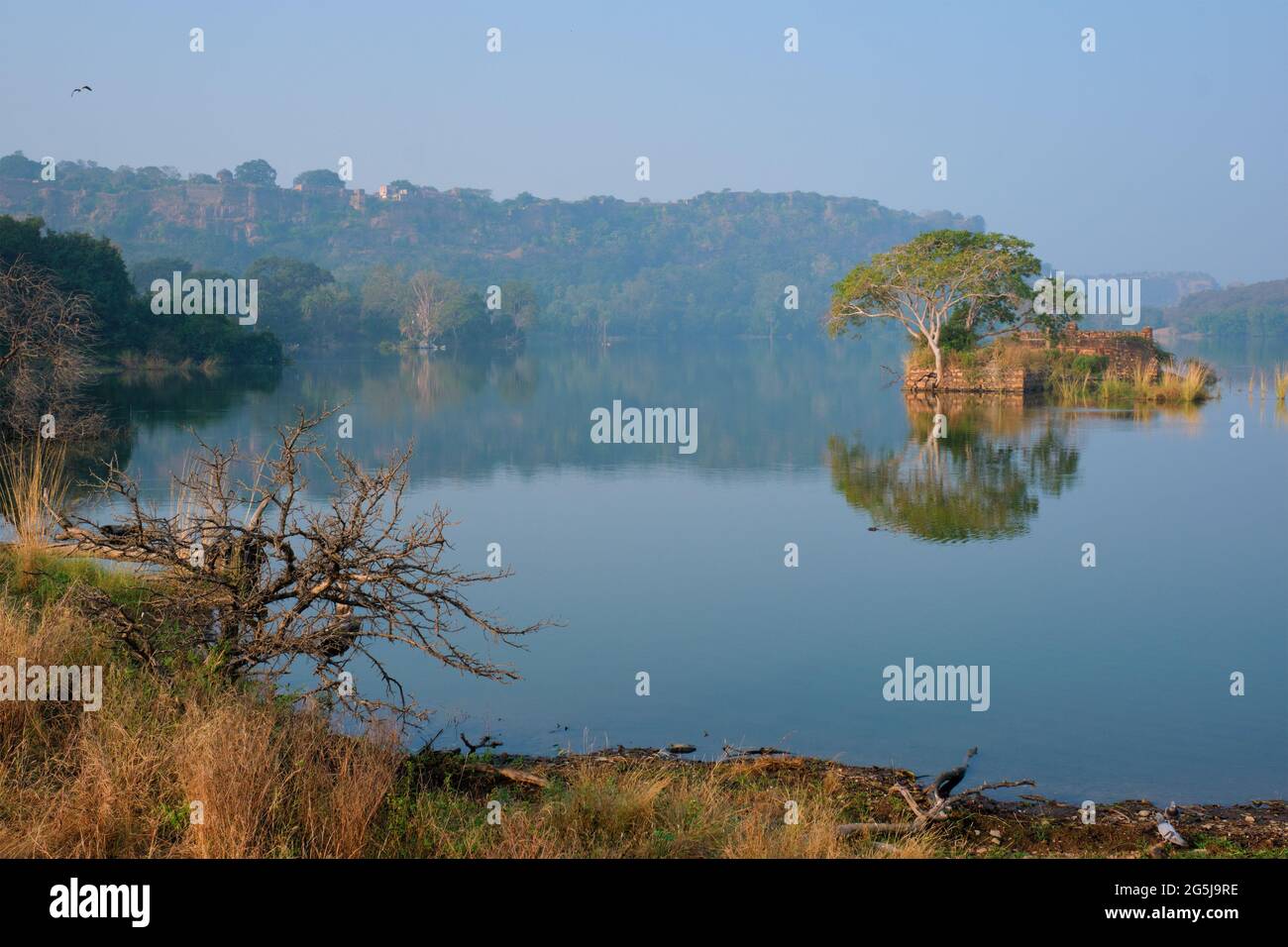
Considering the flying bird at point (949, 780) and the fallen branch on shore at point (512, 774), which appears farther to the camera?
the flying bird at point (949, 780)

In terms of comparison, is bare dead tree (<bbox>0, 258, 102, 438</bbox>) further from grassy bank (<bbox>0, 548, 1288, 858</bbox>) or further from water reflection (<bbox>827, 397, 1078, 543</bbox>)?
water reflection (<bbox>827, 397, 1078, 543</bbox>)

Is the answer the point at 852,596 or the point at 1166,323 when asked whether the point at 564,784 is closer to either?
the point at 852,596

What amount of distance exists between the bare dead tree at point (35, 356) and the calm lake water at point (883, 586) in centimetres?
157

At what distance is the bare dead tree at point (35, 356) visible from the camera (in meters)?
18.0

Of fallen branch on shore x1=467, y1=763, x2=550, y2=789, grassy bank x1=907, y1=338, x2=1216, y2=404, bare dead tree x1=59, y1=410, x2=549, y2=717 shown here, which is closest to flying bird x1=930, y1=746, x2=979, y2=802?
fallen branch on shore x1=467, y1=763, x2=550, y2=789

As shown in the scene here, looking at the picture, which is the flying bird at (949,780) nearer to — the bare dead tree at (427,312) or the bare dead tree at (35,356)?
the bare dead tree at (35,356)

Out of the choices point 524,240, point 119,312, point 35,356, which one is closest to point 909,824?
point 35,356

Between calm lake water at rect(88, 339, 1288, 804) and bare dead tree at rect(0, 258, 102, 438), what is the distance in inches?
61.8

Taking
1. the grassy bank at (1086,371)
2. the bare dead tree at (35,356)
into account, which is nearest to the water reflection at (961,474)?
the grassy bank at (1086,371)

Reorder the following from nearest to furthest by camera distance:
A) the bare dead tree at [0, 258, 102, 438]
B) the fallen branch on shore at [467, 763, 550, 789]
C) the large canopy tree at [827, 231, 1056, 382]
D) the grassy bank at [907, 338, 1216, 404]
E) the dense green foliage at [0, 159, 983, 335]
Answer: the fallen branch on shore at [467, 763, 550, 789] → the bare dead tree at [0, 258, 102, 438] → the grassy bank at [907, 338, 1216, 404] → the large canopy tree at [827, 231, 1056, 382] → the dense green foliage at [0, 159, 983, 335]

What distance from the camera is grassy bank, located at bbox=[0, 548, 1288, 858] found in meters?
4.93

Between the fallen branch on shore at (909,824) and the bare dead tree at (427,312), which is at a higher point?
the bare dead tree at (427,312)

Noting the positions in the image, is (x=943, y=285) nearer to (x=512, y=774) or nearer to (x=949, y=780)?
(x=949, y=780)
